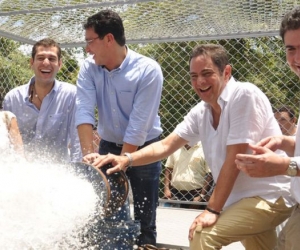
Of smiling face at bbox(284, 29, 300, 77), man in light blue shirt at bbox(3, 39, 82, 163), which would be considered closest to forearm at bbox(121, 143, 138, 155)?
man in light blue shirt at bbox(3, 39, 82, 163)

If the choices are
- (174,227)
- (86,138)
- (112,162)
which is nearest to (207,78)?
(112,162)

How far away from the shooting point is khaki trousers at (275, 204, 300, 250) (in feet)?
8.57

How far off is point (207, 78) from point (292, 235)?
35.8 inches

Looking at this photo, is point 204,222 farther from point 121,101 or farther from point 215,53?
point 121,101

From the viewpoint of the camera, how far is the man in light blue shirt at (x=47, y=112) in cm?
412

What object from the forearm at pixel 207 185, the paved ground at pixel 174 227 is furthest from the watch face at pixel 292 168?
the forearm at pixel 207 185

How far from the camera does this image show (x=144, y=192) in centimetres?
382

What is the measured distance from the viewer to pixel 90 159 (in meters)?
3.22

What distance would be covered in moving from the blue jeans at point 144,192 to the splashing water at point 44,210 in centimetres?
72

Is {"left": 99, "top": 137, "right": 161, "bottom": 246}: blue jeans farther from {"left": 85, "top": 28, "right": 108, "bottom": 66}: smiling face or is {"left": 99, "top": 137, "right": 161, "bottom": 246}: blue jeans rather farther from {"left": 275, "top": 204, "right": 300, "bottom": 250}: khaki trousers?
{"left": 275, "top": 204, "right": 300, "bottom": 250}: khaki trousers

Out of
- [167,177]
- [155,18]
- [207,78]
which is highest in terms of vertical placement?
[155,18]

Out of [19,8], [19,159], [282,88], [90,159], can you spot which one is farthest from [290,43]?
[282,88]

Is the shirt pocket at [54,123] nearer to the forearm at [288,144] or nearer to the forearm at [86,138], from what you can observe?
the forearm at [86,138]

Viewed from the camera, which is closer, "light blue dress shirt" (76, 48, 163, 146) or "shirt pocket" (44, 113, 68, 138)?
"light blue dress shirt" (76, 48, 163, 146)
